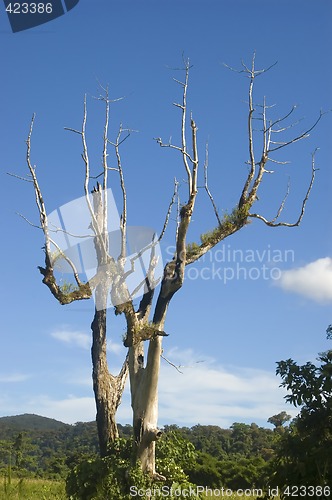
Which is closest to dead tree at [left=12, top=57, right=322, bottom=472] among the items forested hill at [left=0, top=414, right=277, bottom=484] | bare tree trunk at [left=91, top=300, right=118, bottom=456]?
bare tree trunk at [left=91, top=300, right=118, bottom=456]

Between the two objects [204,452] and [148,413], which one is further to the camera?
[204,452]

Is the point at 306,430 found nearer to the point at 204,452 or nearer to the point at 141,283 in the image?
the point at 141,283

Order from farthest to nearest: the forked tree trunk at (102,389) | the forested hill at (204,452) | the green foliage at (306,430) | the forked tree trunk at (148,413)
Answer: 1. the forested hill at (204,452)
2. the forked tree trunk at (102,389)
3. the forked tree trunk at (148,413)
4. the green foliage at (306,430)

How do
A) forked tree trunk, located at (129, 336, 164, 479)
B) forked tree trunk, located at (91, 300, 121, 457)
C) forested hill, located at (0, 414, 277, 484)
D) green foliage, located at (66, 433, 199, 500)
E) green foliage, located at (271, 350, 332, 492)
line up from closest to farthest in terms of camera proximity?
green foliage, located at (271, 350, 332, 492) → green foliage, located at (66, 433, 199, 500) → forked tree trunk, located at (129, 336, 164, 479) → forked tree trunk, located at (91, 300, 121, 457) → forested hill, located at (0, 414, 277, 484)

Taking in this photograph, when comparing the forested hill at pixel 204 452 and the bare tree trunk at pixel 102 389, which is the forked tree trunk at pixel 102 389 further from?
the forested hill at pixel 204 452

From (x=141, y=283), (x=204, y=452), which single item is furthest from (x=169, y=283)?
(x=204, y=452)

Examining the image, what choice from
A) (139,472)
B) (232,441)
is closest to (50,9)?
(139,472)

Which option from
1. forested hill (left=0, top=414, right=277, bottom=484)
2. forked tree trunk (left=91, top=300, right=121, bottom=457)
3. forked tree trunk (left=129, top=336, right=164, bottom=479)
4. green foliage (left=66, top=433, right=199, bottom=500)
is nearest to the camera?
green foliage (left=66, top=433, right=199, bottom=500)

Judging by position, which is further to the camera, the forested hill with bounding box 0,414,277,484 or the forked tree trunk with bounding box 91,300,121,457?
the forested hill with bounding box 0,414,277,484

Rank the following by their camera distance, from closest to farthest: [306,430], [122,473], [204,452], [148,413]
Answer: [306,430] < [122,473] < [148,413] < [204,452]

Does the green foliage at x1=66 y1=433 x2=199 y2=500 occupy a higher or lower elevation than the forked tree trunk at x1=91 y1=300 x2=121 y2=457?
lower

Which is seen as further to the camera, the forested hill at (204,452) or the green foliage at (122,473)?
the forested hill at (204,452)

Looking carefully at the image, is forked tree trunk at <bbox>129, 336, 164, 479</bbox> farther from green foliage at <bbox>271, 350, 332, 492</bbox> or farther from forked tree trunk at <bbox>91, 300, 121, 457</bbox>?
green foliage at <bbox>271, 350, 332, 492</bbox>

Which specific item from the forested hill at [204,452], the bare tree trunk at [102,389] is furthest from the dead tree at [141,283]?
the forested hill at [204,452]
